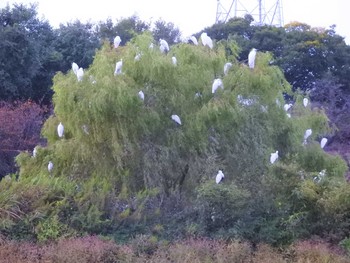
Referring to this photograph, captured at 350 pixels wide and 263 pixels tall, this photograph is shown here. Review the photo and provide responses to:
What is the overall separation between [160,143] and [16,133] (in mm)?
6251

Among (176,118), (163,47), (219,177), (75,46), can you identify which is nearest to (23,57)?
(75,46)

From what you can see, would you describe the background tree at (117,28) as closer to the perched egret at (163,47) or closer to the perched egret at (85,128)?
the perched egret at (163,47)

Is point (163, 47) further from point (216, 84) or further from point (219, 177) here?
point (219, 177)

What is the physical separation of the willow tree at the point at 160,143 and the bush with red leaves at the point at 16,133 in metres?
4.09

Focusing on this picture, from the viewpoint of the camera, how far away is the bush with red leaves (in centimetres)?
1559

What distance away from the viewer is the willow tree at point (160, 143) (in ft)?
30.5

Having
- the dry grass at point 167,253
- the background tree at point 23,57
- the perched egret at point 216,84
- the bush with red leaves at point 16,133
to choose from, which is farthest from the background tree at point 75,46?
the dry grass at point 167,253

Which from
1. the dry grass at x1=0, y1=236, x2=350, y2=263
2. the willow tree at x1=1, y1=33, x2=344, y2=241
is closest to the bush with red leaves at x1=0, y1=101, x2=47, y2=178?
the willow tree at x1=1, y1=33, x2=344, y2=241

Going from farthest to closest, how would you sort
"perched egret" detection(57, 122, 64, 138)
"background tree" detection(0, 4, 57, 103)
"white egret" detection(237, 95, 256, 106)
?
"background tree" detection(0, 4, 57, 103) → "white egret" detection(237, 95, 256, 106) → "perched egret" detection(57, 122, 64, 138)

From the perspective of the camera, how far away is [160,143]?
1066cm

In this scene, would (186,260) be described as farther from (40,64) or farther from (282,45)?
(282,45)

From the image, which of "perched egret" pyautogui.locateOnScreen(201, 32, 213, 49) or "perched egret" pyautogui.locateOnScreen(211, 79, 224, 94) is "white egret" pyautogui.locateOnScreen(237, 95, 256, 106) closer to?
"perched egret" pyautogui.locateOnScreen(211, 79, 224, 94)

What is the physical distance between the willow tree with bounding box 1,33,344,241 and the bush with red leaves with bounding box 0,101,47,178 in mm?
4089

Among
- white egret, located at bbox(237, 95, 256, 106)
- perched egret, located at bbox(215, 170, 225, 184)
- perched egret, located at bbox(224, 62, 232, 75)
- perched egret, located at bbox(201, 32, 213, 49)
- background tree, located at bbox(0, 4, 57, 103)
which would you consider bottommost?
perched egret, located at bbox(215, 170, 225, 184)
